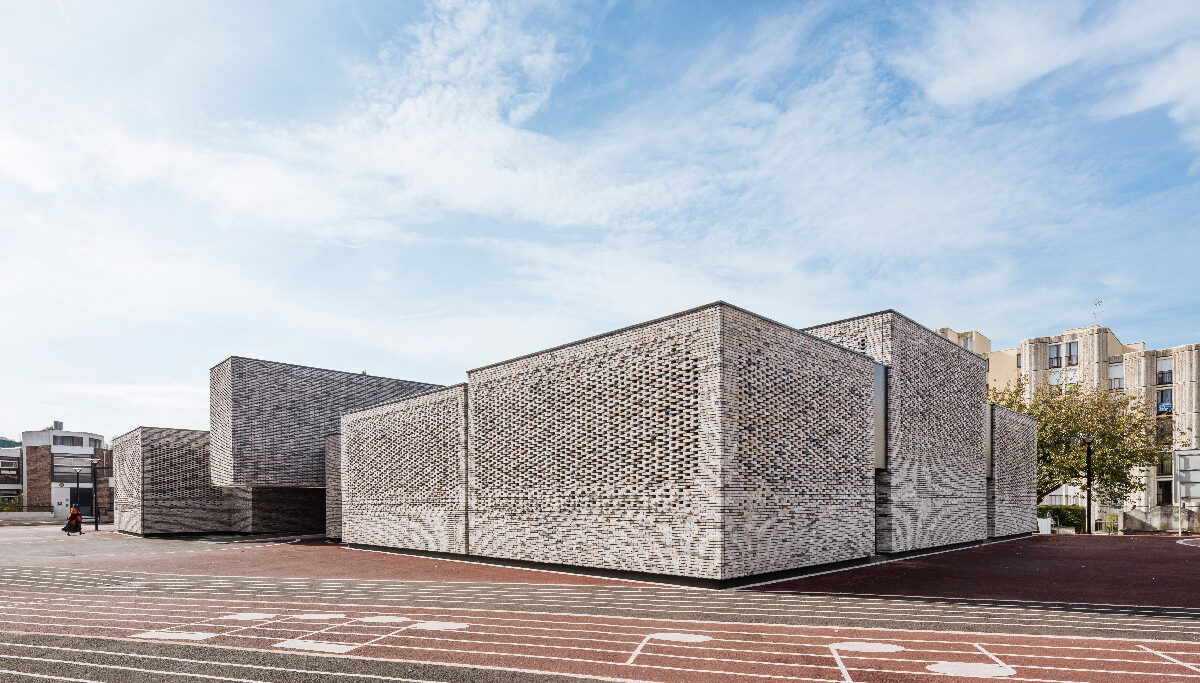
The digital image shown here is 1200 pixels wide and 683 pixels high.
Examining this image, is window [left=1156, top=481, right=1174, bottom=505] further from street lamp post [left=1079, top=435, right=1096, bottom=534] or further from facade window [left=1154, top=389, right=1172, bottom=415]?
street lamp post [left=1079, top=435, right=1096, bottom=534]

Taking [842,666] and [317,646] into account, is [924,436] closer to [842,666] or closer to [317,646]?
[842,666]

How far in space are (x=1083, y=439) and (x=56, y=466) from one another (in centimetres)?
9151

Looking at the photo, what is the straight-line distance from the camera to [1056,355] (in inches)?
2485

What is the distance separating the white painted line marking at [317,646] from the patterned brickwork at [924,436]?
16097 millimetres

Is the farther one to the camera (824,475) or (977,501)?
(977,501)

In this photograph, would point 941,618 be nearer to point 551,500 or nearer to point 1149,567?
point 551,500

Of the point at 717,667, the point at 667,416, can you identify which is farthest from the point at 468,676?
the point at 667,416

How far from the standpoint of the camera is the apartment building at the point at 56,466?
68625 millimetres

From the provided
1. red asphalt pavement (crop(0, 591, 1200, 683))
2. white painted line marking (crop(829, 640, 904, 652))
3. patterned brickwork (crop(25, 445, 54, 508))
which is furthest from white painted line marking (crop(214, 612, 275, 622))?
patterned brickwork (crop(25, 445, 54, 508))

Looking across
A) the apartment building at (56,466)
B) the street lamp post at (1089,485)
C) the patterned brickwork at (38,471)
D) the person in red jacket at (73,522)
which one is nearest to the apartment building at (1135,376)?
the street lamp post at (1089,485)

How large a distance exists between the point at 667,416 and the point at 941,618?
6.56m

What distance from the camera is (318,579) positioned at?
650 inches

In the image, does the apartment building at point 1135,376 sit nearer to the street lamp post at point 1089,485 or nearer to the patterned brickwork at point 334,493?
the street lamp post at point 1089,485

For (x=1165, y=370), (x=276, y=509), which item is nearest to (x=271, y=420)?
(x=276, y=509)
